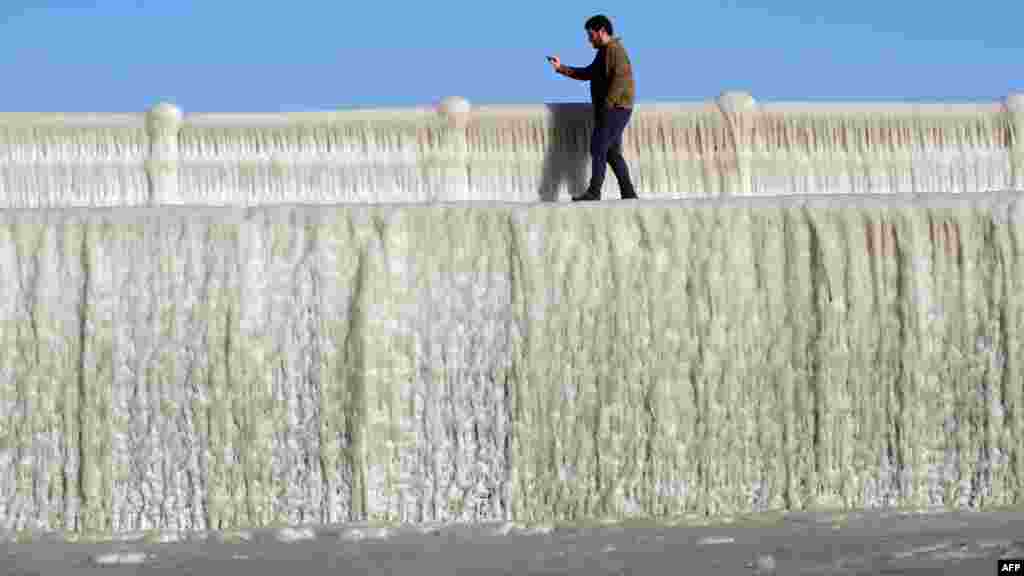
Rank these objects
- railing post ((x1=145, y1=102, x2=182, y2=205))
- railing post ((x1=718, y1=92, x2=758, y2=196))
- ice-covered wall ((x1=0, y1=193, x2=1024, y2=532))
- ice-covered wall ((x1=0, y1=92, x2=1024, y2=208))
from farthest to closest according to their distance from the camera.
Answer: railing post ((x1=145, y1=102, x2=182, y2=205)) < railing post ((x1=718, y1=92, x2=758, y2=196)) < ice-covered wall ((x1=0, y1=92, x2=1024, y2=208)) < ice-covered wall ((x1=0, y1=193, x2=1024, y2=532))

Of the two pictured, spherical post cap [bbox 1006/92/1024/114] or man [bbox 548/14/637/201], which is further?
spherical post cap [bbox 1006/92/1024/114]

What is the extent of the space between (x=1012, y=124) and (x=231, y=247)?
700 centimetres

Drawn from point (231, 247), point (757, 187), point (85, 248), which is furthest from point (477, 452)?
point (757, 187)

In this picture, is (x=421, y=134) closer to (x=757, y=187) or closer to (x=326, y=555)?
(x=757, y=187)

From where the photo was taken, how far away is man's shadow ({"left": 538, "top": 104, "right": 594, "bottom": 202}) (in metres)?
12.6

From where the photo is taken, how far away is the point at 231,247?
9.78 m

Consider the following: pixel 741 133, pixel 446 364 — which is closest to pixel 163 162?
pixel 446 364

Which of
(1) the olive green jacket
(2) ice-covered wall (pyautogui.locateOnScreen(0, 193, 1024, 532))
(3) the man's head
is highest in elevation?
(3) the man's head

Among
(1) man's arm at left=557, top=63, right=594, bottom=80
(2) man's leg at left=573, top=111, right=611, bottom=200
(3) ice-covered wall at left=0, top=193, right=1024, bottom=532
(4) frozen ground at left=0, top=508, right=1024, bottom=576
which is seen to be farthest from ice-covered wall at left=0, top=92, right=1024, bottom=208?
(4) frozen ground at left=0, top=508, right=1024, bottom=576

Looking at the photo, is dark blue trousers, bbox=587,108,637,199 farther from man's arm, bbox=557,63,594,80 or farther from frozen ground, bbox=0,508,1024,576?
frozen ground, bbox=0,508,1024,576

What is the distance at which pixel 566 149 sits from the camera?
12.7 meters

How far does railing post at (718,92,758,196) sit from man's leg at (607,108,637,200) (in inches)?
56.4

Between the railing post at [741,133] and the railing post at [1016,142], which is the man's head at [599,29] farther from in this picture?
the railing post at [1016,142]

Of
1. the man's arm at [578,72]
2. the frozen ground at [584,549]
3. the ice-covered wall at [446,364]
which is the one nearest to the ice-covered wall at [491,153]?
the man's arm at [578,72]
